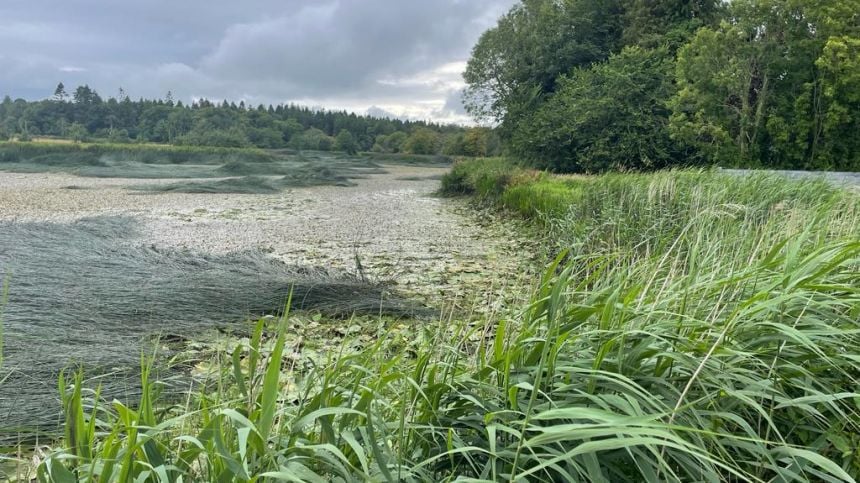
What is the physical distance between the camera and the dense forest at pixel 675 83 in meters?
10.1

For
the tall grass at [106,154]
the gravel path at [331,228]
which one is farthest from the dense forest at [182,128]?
the gravel path at [331,228]

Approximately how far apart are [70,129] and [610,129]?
34830 mm

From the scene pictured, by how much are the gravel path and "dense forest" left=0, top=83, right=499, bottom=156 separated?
2107 centimetres

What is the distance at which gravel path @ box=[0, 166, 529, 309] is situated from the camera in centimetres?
473

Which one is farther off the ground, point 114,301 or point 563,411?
point 563,411

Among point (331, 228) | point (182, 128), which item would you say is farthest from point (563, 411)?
point (182, 128)

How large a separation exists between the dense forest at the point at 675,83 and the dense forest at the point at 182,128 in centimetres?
1485

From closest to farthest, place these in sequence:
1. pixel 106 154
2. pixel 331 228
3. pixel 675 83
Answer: pixel 331 228, pixel 675 83, pixel 106 154

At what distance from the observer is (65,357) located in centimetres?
245

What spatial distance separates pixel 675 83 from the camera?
1251 cm

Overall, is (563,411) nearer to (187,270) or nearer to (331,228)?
(187,270)

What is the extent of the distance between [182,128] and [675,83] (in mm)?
33243

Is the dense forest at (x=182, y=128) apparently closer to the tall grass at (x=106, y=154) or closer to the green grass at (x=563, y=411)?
the tall grass at (x=106, y=154)

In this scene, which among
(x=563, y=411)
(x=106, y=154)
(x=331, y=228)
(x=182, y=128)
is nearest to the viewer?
(x=563, y=411)
